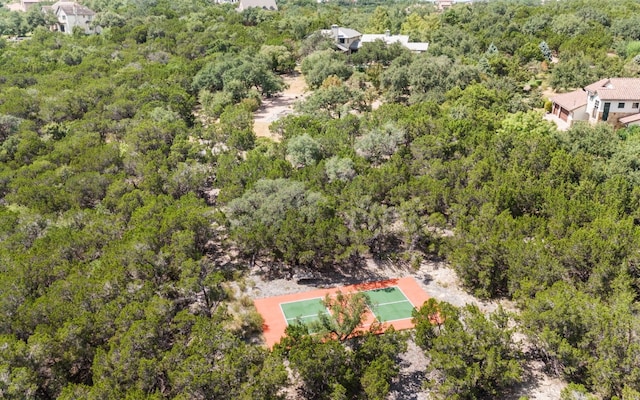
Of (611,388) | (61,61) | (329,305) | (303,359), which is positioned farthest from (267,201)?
(61,61)

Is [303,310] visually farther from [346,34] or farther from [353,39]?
[353,39]

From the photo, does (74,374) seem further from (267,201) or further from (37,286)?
(267,201)

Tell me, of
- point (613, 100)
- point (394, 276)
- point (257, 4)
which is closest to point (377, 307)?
Answer: point (394, 276)

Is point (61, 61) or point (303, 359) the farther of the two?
point (61, 61)

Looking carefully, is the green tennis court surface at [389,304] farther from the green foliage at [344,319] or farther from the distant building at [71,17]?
the distant building at [71,17]

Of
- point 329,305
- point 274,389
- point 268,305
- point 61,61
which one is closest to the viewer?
point 274,389

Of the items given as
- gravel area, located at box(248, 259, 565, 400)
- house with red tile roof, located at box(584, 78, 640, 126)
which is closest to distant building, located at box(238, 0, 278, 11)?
house with red tile roof, located at box(584, 78, 640, 126)

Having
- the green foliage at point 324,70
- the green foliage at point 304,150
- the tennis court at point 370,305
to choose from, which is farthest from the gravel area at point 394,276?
the green foliage at point 324,70
